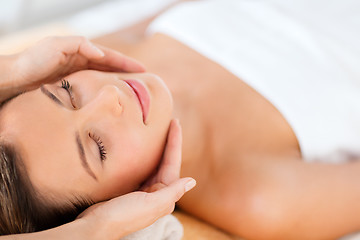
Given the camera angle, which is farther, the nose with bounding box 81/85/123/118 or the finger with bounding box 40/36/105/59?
the finger with bounding box 40/36/105/59

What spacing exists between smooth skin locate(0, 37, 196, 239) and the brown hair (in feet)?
0.32

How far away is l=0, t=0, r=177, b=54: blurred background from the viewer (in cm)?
203

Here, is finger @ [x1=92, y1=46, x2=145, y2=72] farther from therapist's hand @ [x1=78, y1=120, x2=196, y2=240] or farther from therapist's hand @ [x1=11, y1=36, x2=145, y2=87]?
therapist's hand @ [x1=78, y1=120, x2=196, y2=240]

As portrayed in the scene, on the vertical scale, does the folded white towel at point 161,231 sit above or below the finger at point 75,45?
below

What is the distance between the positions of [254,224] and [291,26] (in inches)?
31.8

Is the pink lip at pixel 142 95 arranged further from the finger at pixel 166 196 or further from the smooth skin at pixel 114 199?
the finger at pixel 166 196

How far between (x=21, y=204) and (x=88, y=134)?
0.72 feet

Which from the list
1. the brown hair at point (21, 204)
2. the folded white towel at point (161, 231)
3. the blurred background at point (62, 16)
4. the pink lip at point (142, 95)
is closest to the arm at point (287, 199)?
the folded white towel at point (161, 231)

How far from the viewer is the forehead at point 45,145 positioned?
99 cm

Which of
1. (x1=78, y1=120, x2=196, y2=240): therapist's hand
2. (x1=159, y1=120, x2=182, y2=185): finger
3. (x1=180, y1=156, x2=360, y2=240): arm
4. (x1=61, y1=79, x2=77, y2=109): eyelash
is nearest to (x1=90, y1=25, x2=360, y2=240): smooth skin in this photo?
(x1=180, y1=156, x2=360, y2=240): arm

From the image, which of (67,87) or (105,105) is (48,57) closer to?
(67,87)

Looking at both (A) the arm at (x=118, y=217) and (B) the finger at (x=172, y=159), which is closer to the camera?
(A) the arm at (x=118, y=217)

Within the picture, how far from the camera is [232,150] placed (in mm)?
1380

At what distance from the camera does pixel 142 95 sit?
3.81 ft
